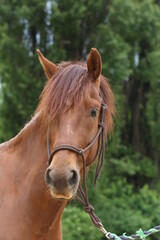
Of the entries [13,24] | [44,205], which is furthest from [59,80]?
[13,24]

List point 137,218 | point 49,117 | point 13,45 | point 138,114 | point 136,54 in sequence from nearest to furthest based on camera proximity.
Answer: point 49,117 → point 13,45 → point 137,218 → point 136,54 → point 138,114

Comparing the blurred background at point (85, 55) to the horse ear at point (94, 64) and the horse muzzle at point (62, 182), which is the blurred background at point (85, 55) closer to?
the horse ear at point (94, 64)

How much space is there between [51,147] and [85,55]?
6.12 m

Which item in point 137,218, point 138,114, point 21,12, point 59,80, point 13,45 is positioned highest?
point 21,12

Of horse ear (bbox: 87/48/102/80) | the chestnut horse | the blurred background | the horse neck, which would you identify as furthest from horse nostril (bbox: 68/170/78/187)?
the blurred background

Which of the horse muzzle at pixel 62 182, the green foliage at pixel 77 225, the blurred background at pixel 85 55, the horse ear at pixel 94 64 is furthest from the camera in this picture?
the blurred background at pixel 85 55

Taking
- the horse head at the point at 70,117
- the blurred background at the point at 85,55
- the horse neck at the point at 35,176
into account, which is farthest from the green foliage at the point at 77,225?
the horse head at the point at 70,117

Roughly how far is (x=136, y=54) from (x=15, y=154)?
7934mm

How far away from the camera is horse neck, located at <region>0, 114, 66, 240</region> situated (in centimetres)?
301

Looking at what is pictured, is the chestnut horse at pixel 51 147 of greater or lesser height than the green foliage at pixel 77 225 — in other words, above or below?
above

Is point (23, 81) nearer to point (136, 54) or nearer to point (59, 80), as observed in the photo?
point (136, 54)

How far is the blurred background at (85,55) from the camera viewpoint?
8.14 meters

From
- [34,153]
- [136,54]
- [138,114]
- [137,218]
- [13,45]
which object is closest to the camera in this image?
[34,153]

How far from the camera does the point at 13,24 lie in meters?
8.38
